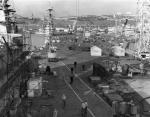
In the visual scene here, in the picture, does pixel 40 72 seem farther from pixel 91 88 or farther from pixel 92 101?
pixel 92 101

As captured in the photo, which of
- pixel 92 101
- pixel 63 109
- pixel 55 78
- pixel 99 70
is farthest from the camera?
pixel 99 70

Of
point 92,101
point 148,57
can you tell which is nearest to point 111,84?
point 92,101

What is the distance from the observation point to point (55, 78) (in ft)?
107

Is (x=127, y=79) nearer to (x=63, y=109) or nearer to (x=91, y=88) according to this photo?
(x=91, y=88)

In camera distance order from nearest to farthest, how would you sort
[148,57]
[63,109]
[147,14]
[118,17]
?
[63,109]
[148,57]
[147,14]
[118,17]

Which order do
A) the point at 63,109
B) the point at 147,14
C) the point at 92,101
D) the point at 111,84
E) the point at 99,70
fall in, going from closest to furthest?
the point at 63,109 → the point at 92,101 → the point at 111,84 → the point at 99,70 → the point at 147,14

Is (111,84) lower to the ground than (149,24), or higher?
lower

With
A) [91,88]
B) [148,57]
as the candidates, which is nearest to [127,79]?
[91,88]

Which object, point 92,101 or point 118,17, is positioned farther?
point 118,17

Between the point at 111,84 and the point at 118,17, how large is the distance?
165373 mm

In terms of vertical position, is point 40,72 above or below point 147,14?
below

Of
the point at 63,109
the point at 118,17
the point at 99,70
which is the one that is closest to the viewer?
the point at 63,109

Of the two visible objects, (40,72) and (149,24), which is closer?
(40,72)

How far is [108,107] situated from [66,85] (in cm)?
→ 885
